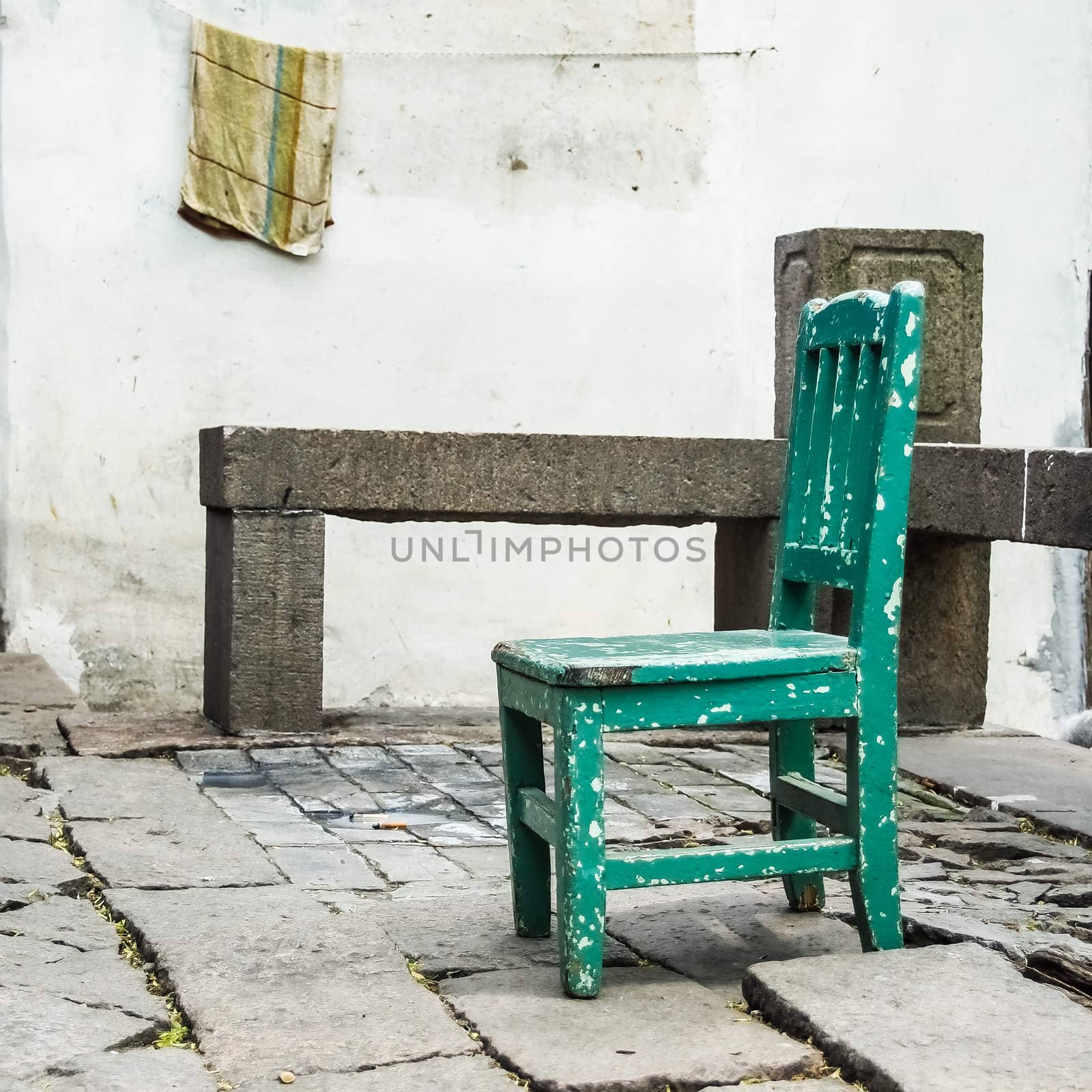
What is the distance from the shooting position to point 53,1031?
8.18ft

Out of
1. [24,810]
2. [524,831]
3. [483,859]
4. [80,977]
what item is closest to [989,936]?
[524,831]

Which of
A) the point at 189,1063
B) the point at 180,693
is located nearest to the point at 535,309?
the point at 180,693

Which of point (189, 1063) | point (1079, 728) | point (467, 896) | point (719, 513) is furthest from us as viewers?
point (1079, 728)

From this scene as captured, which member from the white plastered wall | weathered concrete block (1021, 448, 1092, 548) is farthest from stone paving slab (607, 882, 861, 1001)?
the white plastered wall

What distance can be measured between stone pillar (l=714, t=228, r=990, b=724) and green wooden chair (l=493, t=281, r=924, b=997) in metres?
2.39

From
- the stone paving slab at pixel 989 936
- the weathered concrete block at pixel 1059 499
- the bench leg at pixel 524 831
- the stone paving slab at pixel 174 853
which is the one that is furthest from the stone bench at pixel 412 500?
the bench leg at pixel 524 831

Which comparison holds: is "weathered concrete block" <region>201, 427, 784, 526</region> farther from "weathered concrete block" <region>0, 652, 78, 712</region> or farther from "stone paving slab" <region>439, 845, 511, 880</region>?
"stone paving slab" <region>439, 845, 511, 880</region>

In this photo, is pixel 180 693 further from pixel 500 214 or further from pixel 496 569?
pixel 500 214

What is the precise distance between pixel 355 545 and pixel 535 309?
4.82ft

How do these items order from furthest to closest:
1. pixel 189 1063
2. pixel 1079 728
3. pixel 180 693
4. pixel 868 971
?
pixel 180 693
pixel 1079 728
pixel 868 971
pixel 189 1063

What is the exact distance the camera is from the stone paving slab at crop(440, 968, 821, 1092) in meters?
2.27

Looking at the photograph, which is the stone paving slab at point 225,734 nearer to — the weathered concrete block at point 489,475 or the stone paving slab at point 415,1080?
the weathered concrete block at point 489,475

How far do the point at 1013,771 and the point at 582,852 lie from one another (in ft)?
8.71

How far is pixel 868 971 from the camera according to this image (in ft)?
8.52
